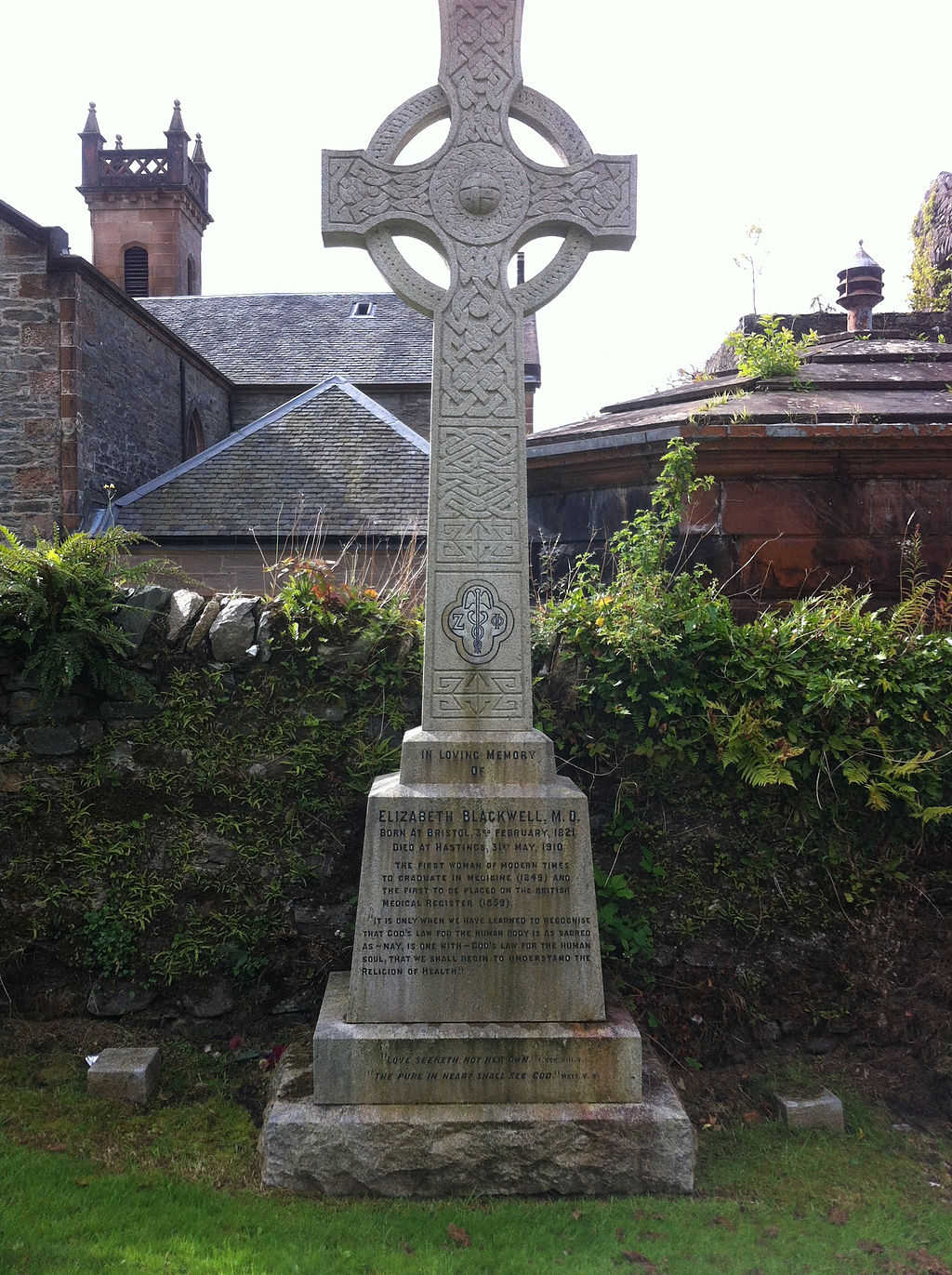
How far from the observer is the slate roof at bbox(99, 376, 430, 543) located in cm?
1288

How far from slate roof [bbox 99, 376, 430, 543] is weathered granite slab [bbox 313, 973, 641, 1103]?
9.11 m

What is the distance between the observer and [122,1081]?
12.8ft

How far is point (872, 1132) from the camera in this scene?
378 cm

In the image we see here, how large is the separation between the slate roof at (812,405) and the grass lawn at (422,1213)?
12.8 feet

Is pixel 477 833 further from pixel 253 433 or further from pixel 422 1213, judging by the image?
pixel 253 433

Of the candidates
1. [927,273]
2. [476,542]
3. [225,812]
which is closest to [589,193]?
[476,542]

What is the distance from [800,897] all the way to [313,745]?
2.45 meters

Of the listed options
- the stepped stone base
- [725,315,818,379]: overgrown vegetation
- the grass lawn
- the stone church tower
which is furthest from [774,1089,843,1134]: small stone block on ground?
the stone church tower

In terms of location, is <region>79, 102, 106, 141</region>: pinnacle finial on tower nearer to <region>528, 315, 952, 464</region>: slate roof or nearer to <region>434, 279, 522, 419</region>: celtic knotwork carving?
<region>528, 315, 952, 464</region>: slate roof

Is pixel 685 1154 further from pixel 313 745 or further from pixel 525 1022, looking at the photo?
pixel 313 745

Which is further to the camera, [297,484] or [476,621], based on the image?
[297,484]

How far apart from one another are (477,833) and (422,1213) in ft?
4.31

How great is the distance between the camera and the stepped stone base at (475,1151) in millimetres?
3344

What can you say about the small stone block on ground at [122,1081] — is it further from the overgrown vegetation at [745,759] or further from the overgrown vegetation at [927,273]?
the overgrown vegetation at [927,273]
